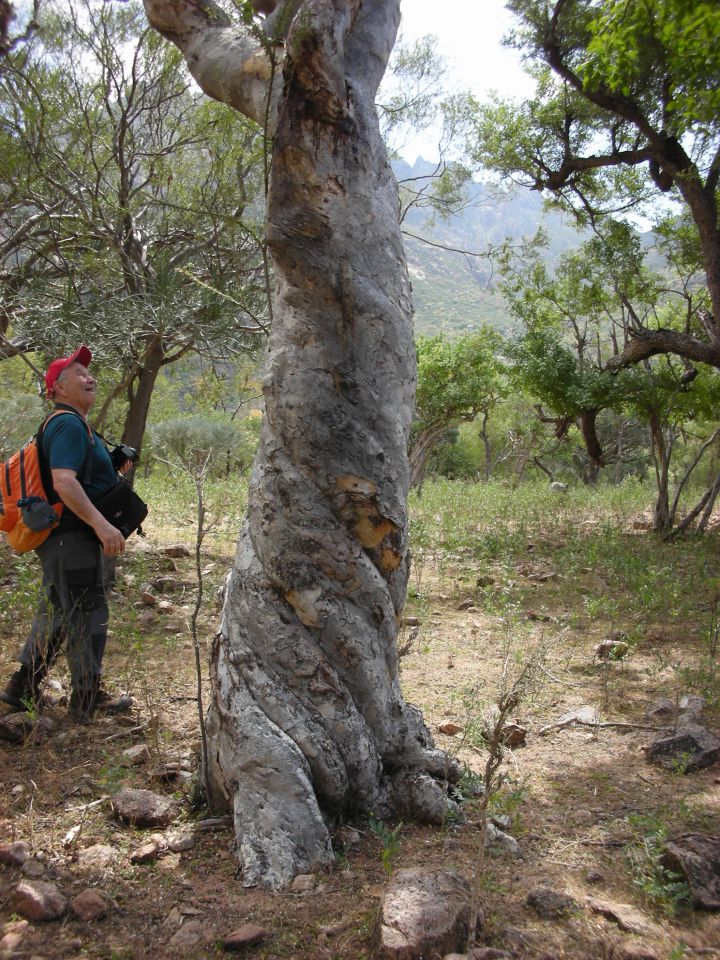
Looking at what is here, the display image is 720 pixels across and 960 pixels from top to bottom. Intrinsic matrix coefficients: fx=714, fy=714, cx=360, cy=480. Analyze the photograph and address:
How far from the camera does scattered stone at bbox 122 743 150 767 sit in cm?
299

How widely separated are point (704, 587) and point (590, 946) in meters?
4.99

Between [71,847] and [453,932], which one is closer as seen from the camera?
[453,932]

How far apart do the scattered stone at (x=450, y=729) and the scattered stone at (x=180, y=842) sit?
1435 millimetres

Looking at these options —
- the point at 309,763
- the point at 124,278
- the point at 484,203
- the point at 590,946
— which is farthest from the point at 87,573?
the point at 484,203

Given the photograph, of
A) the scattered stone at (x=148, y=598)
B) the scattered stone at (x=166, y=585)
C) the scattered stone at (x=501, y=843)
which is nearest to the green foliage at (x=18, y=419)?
the scattered stone at (x=166, y=585)

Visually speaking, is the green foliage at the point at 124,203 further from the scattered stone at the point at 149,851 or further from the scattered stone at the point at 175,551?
the scattered stone at the point at 149,851

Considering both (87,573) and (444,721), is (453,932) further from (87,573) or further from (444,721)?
(87,573)

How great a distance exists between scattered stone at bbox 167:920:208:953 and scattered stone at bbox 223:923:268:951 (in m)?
0.09

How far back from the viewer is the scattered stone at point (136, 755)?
9.80 feet

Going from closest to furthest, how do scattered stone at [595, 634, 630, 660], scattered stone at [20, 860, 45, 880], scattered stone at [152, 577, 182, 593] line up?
scattered stone at [20, 860, 45, 880] < scattered stone at [595, 634, 630, 660] < scattered stone at [152, 577, 182, 593]

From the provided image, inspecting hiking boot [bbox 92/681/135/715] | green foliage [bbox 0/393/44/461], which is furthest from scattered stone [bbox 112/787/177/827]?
green foliage [bbox 0/393/44/461]

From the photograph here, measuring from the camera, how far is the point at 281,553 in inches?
105

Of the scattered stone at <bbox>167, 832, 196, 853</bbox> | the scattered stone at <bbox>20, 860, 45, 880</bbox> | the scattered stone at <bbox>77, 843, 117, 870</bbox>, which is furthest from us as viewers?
the scattered stone at <bbox>167, 832, 196, 853</bbox>

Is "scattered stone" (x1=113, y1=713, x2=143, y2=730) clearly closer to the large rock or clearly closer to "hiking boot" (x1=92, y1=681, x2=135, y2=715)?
"hiking boot" (x1=92, y1=681, x2=135, y2=715)
